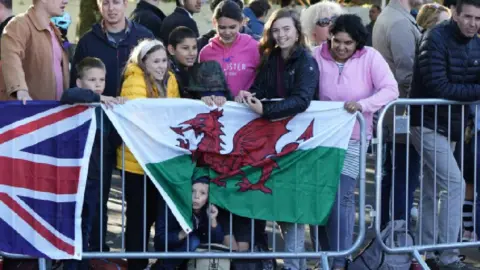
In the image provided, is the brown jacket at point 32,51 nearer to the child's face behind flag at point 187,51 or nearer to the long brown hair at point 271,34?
the child's face behind flag at point 187,51

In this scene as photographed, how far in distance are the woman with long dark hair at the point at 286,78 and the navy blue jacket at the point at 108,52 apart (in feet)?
3.29

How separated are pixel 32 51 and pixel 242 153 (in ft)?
5.57

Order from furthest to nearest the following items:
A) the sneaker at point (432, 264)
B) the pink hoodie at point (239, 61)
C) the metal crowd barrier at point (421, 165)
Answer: the sneaker at point (432, 264), the pink hoodie at point (239, 61), the metal crowd barrier at point (421, 165)

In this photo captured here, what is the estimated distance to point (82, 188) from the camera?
748cm

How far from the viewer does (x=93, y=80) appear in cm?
762

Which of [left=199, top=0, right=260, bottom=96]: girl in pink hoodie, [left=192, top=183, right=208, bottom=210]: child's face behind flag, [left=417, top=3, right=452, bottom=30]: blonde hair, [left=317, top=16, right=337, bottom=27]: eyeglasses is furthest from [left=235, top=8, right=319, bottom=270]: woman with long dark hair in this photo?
[left=417, top=3, right=452, bottom=30]: blonde hair

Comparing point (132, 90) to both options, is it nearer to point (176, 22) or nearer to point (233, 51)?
point (233, 51)

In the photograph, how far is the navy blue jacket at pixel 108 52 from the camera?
8156mm

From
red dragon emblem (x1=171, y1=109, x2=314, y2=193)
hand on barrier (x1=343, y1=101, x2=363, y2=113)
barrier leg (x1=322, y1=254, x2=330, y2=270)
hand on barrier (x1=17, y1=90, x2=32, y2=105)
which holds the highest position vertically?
hand on barrier (x1=17, y1=90, x2=32, y2=105)

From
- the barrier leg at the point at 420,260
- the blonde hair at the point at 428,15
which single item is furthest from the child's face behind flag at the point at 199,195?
the blonde hair at the point at 428,15

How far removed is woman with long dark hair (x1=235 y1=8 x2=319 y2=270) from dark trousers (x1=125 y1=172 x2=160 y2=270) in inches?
35.7

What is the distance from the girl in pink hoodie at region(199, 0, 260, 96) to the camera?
827 centimetres

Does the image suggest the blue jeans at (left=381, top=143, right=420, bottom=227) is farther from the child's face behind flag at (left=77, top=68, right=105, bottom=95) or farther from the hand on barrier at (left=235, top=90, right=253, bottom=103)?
the child's face behind flag at (left=77, top=68, right=105, bottom=95)

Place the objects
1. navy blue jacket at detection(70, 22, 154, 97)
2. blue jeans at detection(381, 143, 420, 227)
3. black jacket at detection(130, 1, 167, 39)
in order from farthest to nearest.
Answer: black jacket at detection(130, 1, 167, 39), blue jeans at detection(381, 143, 420, 227), navy blue jacket at detection(70, 22, 154, 97)
